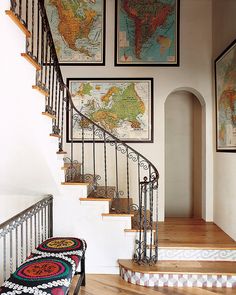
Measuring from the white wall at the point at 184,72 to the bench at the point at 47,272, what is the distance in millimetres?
2459

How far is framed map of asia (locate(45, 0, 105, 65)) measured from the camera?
4953 mm

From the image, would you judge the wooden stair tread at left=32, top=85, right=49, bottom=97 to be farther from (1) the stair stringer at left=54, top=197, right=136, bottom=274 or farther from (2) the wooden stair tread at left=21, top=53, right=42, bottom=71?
(1) the stair stringer at left=54, top=197, right=136, bottom=274

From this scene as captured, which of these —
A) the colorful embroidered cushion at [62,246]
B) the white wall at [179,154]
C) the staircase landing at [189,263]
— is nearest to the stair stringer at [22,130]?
the colorful embroidered cushion at [62,246]

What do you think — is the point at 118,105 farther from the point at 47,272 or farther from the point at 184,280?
the point at 47,272

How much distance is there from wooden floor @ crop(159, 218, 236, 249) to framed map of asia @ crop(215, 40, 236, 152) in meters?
1.20

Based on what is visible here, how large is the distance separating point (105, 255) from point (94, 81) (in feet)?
9.40

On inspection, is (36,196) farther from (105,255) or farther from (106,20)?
(106,20)

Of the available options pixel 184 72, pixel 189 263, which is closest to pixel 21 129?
pixel 189 263

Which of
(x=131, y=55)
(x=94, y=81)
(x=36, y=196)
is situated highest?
(x=131, y=55)

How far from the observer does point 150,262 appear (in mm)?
3355

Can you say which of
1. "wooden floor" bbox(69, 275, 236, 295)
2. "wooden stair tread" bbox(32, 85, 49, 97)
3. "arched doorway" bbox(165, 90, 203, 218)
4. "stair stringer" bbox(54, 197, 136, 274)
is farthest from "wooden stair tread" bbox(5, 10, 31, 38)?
"arched doorway" bbox(165, 90, 203, 218)

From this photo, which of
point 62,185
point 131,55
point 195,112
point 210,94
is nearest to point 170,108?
point 195,112

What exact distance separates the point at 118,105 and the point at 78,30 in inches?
60.0

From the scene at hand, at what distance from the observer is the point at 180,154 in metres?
5.61
